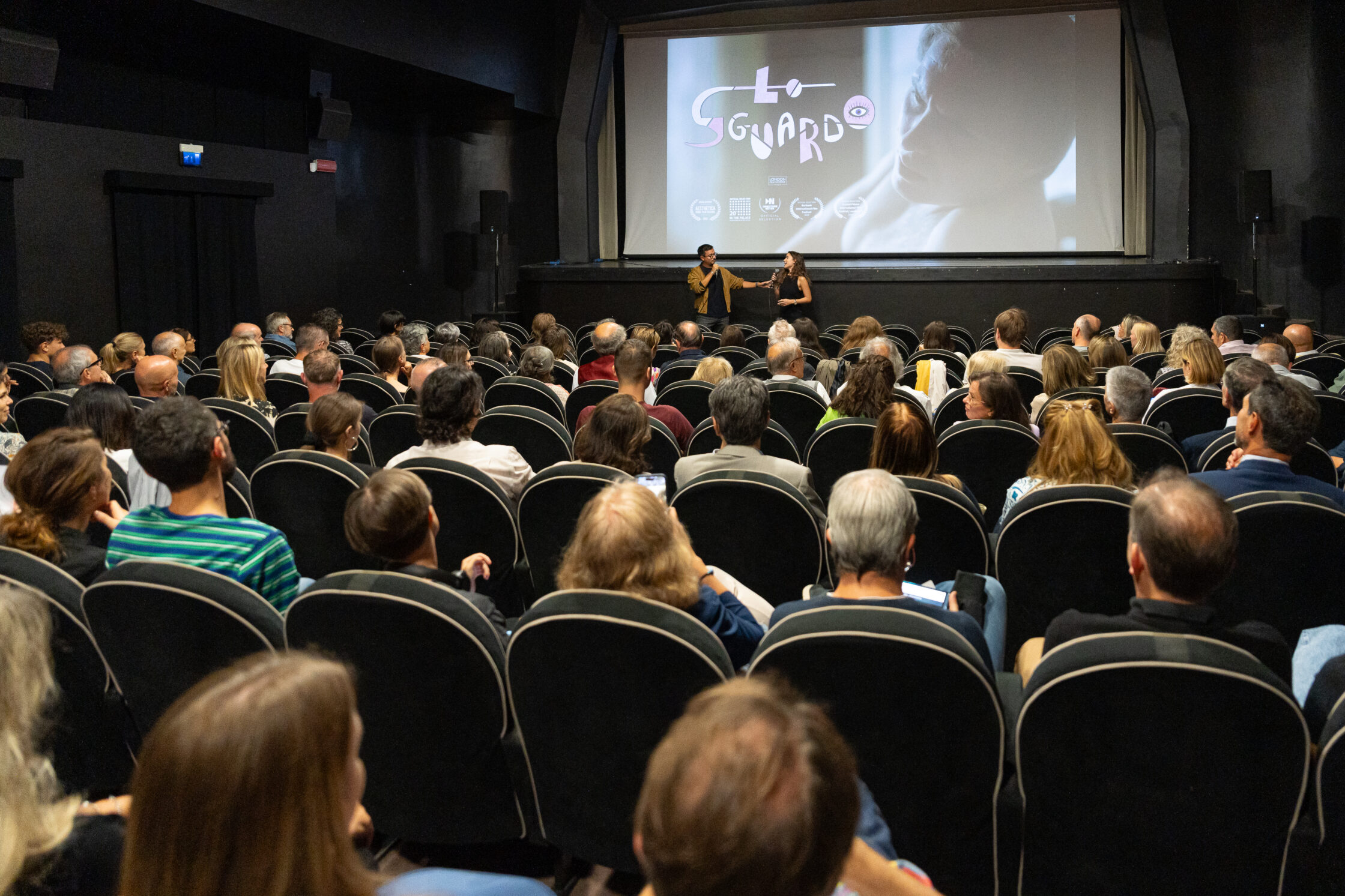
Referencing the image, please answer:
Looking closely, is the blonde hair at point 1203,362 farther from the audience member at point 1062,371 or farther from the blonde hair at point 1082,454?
the blonde hair at point 1082,454

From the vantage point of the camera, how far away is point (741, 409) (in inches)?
149

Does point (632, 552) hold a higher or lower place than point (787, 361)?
lower

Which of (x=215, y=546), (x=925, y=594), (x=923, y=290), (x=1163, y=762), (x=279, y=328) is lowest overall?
(x=1163, y=762)

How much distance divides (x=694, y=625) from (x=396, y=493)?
0.88 metres

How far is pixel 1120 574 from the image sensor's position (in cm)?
293

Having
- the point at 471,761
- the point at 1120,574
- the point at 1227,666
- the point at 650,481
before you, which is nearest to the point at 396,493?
the point at 471,761

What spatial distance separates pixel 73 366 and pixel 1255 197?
431 inches

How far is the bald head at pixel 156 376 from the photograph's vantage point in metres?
5.11

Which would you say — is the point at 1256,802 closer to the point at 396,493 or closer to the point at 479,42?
the point at 396,493

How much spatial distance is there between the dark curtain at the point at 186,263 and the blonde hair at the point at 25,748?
31.6ft

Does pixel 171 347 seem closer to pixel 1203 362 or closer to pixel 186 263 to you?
pixel 186 263

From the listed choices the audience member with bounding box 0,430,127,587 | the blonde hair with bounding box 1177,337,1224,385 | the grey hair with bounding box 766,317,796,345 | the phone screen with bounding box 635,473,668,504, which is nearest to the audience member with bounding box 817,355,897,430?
the phone screen with bounding box 635,473,668,504

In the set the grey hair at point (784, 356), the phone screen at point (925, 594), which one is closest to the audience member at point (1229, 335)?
the grey hair at point (784, 356)

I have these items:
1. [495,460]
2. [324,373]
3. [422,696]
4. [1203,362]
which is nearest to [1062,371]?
[1203,362]
